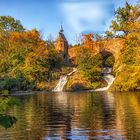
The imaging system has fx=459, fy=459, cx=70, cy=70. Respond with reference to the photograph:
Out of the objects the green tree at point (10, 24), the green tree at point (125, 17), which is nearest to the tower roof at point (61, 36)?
the green tree at point (10, 24)

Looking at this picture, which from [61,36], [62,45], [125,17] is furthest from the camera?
[61,36]

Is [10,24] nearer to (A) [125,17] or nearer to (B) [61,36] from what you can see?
(B) [61,36]

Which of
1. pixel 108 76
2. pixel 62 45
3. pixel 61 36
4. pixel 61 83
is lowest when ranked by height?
pixel 61 83

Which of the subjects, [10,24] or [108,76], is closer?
[108,76]

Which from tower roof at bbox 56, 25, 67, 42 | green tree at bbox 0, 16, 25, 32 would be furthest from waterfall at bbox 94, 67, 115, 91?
green tree at bbox 0, 16, 25, 32

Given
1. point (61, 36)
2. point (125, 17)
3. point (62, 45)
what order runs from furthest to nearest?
point (61, 36), point (62, 45), point (125, 17)

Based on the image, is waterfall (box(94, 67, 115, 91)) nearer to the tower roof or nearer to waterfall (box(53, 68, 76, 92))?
waterfall (box(53, 68, 76, 92))

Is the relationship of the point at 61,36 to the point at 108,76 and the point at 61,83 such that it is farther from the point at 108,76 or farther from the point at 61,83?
the point at 108,76

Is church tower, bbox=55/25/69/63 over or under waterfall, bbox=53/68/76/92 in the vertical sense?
over

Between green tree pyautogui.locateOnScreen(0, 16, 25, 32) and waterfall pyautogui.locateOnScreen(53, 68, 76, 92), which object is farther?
green tree pyautogui.locateOnScreen(0, 16, 25, 32)

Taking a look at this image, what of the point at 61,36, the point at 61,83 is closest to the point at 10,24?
the point at 61,36

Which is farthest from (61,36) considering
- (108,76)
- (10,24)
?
(108,76)

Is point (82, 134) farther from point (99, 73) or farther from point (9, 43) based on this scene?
point (9, 43)

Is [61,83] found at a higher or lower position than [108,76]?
lower
